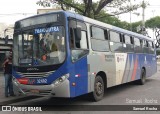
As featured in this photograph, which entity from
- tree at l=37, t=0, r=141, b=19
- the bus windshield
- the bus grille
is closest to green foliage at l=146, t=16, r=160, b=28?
tree at l=37, t=0, r=141, b=19

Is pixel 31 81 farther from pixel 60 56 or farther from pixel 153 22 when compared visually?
pixel 153 22

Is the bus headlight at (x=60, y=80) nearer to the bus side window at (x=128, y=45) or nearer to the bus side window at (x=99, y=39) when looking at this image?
the bus side window at (x=99, y=39)

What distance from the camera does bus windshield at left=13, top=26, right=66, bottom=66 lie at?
8.83m

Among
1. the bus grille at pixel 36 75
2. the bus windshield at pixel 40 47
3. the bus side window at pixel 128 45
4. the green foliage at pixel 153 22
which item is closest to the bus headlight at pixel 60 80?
the bus grille at pixel 36 75

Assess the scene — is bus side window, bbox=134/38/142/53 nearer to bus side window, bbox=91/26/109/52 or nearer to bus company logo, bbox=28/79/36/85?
bus side window, bbox=91/26/109/52

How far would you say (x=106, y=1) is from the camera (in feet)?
52.1

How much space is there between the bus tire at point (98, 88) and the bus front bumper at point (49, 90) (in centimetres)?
182

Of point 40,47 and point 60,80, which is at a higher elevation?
point 40,47

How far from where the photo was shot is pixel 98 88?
10.5m

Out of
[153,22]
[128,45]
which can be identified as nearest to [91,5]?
[128,45]

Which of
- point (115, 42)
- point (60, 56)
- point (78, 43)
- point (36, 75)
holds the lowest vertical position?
point (36, 75)

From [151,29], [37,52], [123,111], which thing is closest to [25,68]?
[37,52]

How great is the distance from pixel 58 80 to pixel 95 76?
1961 millimetres

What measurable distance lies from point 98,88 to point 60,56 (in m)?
2.45
